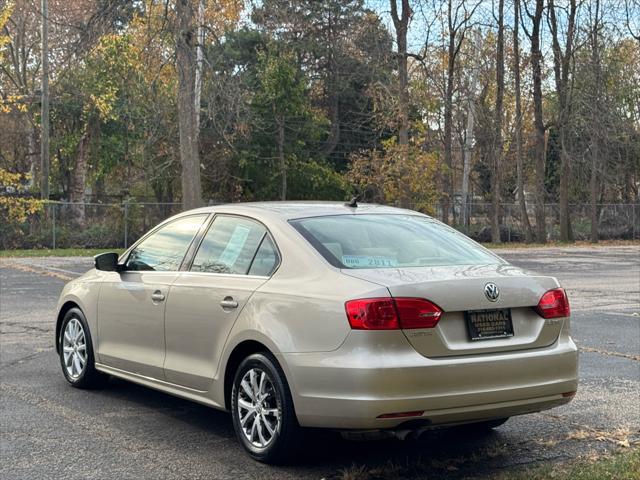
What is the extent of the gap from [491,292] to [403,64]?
3488 cm

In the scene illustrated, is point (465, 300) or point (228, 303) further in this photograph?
point (228, 303)

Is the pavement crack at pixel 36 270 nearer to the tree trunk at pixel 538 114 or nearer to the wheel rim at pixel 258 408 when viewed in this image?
the wheel rim at pixel 258 408

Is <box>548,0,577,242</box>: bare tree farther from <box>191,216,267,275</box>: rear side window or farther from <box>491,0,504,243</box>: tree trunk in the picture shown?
<box>191,216,267,275</box>: rear side window

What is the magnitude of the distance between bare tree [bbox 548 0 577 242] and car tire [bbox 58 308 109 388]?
3894 centimetres

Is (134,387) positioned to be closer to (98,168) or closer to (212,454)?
(212,454)

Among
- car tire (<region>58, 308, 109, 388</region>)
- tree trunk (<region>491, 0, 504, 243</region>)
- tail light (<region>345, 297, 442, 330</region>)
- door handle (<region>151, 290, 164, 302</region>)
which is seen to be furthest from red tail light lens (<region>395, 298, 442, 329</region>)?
tree trunk (<region>491, 0, 504, 243</region>)

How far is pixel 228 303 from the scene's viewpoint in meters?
5.51

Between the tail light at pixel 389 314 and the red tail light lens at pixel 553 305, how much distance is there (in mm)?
872

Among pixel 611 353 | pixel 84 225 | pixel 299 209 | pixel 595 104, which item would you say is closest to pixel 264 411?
pixel 299 209

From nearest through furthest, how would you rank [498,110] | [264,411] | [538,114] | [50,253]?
[264,411]
[50,253]
[538,114]
[498,110]

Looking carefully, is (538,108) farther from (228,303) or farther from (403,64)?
(228,303)

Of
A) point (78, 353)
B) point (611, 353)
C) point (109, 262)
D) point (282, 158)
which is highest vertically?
point (282, 158)

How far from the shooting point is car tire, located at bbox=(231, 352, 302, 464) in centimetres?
499

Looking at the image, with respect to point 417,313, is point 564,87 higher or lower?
higher
